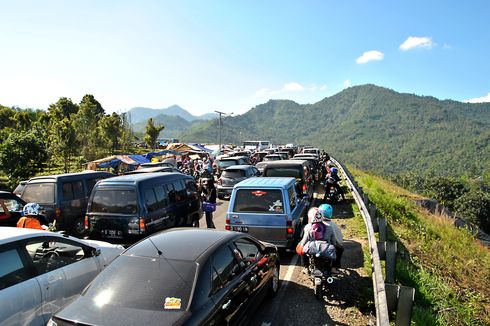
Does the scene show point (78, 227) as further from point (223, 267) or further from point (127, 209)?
point (223, 267)

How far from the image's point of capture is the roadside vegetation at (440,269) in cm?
602

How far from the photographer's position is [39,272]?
4.71 meters

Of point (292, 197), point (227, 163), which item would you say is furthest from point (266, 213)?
point (227, 163)

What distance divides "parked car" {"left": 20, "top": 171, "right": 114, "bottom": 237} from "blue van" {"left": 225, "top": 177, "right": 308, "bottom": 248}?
16.5ft

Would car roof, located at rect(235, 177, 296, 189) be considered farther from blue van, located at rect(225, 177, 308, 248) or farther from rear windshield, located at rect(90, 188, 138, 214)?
rear windshield, located at rect(90, 188, 138, 214)

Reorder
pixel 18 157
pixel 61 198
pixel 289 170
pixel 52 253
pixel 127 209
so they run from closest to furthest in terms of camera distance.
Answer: pixel 52 253
pixel 127 209
pixel 61 198
pixel 289 170
pixel 18 157

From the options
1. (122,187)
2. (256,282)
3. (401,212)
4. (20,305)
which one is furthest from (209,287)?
(401,212)

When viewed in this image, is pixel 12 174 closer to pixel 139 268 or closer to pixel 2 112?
pixel 139 268

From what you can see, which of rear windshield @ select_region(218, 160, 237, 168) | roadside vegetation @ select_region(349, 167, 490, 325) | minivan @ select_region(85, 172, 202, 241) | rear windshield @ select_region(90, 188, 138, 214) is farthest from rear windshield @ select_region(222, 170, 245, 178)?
rear windshield @ select_region(90, 188, 138, 214)

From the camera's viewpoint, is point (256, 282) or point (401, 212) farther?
point (401, 212)

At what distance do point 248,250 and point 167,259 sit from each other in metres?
1.63

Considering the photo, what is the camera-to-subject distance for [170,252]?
14.0 feet

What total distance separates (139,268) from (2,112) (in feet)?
217

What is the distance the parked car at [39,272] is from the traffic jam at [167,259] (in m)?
0.01
